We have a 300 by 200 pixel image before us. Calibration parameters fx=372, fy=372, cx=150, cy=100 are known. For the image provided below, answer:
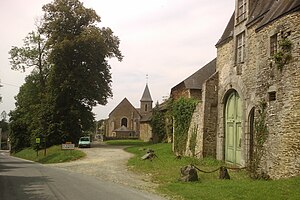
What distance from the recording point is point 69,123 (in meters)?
42.7

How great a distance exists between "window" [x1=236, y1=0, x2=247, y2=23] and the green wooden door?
4161mm

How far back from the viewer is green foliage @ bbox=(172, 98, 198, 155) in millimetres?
25547

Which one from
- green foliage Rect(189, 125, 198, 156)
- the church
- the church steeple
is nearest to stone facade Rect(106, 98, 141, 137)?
the church

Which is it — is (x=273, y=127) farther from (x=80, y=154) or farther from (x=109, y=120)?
(x=109, y=120)

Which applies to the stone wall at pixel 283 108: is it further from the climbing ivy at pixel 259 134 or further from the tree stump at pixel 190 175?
the tree stump at pixel 190 175

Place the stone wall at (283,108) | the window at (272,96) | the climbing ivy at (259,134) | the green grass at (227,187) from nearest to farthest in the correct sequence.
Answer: the green grass at (227,187), the stone wall at (283,108), the window at (272,96), the climbing ivy at (259,134)

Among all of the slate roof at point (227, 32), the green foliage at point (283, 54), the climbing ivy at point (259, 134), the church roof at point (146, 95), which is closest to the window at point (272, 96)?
the climbing ivy at point (259, 134)

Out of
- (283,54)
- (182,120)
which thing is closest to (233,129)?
(182,120)

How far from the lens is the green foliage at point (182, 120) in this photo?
1006 inches

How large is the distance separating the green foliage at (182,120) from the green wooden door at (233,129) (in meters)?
3.61

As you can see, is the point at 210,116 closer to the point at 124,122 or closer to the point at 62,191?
the point at 62,191

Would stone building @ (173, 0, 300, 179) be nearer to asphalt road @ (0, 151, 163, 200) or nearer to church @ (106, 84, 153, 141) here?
asphalt road @ (0, 151, 163, 200)

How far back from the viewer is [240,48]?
20.5 meters

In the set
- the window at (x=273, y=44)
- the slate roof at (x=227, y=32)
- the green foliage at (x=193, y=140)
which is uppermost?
the slate roof at (x=227, y=32)
